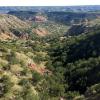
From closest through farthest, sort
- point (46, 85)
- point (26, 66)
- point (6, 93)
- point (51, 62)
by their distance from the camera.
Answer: point (6, 93) < point (46, 85) < point (26, 66) < point (51, 62)

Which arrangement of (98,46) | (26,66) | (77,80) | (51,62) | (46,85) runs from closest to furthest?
1. (46,85)
2. (77,80)
3. (26,66)
4. (51,62)
5. (98,46)

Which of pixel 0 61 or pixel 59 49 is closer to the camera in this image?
pixel 0 61

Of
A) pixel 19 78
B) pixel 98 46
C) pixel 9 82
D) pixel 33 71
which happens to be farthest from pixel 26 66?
pixel 98 46

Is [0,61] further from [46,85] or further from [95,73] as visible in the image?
[95,73]

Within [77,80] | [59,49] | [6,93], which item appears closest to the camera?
[6,93]

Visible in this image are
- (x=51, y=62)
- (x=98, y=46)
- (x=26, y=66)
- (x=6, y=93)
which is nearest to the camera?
(x=6, y=93)

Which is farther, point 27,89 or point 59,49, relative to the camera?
point 59,49

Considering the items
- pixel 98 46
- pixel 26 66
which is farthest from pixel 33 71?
pixel 98 46

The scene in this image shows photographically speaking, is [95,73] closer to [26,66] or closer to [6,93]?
[26,66]
